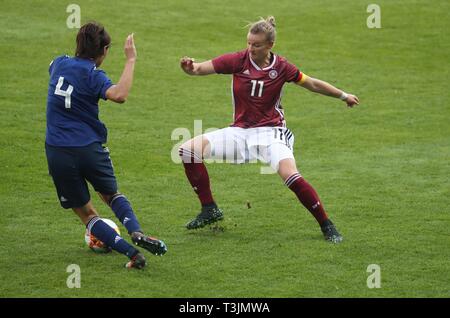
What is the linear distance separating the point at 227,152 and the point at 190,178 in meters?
0.49

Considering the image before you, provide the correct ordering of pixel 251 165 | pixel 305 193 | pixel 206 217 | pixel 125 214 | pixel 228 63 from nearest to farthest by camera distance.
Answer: pixel 125 214 < pixel 305 193 < pixel 228 63 < pixel 206 217 < pixel 251 165

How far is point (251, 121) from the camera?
8.69 metres

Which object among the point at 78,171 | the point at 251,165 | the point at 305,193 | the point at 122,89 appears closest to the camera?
the point at 122,89

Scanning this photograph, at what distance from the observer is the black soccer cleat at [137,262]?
738 cm

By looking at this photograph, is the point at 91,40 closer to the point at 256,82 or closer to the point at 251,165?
the point at 256,82

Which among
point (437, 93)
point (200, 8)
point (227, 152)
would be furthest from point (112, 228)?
point (200, 8)

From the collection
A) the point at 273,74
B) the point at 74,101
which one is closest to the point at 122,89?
the point at 74,101

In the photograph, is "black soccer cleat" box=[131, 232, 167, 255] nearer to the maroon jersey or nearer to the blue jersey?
the blue jersey

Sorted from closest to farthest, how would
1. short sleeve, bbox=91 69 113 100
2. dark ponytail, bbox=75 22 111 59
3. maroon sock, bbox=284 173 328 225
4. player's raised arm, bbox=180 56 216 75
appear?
short sleeve, bbox=91 69 113 100 → dark ponytail, bbox=75 22 111 59 → player's raised arm, bbox=180 56 216 75 → maroon sock, bbox=284 173 328 225

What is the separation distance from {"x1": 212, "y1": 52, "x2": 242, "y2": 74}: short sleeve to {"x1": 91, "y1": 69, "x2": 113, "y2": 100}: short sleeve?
1.65 metres

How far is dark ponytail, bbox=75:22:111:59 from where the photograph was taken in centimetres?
726

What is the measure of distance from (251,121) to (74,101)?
7.08ft

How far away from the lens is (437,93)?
1507 cm

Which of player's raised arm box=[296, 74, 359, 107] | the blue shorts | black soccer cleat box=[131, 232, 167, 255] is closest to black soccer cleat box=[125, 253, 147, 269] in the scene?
black soccer cleat box=[131, 232, 167, 255]
